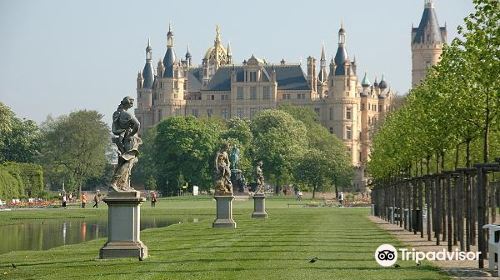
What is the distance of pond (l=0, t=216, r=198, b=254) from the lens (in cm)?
3792

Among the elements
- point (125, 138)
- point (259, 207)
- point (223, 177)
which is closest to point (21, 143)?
point (259, 207)

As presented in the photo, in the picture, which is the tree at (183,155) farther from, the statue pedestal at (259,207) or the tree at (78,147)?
the statue pedestal at (259,207)

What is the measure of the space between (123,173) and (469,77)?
10333 mm

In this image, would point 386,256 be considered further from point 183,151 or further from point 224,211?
point 183,151

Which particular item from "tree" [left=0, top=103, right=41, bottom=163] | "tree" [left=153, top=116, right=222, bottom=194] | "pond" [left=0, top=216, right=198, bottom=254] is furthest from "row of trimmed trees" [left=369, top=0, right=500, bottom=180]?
"tree" [left=0, top=103, right=41, bottom=163]

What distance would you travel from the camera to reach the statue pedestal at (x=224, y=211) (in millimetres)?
42312

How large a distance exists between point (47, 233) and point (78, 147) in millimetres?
109117

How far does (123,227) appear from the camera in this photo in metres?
25.3

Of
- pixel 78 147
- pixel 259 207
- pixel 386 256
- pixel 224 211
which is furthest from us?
pixel 78 147

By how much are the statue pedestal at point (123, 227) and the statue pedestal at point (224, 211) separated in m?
16.8

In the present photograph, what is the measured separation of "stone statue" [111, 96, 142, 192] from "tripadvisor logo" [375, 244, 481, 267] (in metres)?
5.61

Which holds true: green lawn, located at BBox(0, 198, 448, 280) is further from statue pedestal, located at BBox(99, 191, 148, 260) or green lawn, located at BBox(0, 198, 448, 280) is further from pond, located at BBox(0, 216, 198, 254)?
pond, located at BBox(0, 216, 198, 254)

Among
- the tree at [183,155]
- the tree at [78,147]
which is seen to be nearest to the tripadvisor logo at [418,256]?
the tree at [183,155]

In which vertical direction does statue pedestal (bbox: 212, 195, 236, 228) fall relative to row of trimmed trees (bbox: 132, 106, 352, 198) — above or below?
below
